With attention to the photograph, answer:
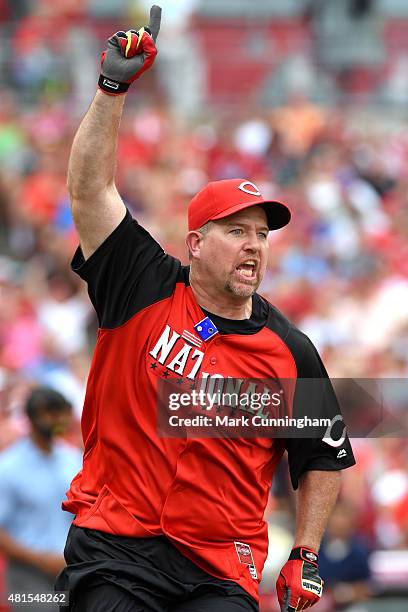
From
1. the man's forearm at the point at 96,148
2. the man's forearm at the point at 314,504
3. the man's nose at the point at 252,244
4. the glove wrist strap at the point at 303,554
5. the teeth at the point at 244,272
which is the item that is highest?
the man's forearm at the point at 96,148

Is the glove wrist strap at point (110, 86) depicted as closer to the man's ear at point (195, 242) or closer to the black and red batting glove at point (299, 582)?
the man's ear at point (195, 242)

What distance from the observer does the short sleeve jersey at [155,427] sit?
498cm

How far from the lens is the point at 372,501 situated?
9.48m

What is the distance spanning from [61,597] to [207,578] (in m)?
0.58

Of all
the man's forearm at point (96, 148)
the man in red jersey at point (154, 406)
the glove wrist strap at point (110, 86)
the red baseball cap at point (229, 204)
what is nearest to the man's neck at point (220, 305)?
the man in red jersey at point (154, 406)

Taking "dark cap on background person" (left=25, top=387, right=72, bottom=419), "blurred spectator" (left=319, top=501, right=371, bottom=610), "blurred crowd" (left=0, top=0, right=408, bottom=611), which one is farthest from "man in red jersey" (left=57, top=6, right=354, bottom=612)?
"blurred spectator" (left=319, top=501, right=371, bottom=610)

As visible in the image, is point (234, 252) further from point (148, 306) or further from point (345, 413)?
point (345, 413)

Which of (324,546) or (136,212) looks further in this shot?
(136,212)

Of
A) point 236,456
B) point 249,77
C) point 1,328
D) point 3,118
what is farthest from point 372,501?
point 249,77

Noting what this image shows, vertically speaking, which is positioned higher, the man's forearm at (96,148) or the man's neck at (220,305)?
the man's forearm at (96,148)

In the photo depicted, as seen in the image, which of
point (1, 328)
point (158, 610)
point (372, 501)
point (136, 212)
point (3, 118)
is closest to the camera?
point (158, 610)

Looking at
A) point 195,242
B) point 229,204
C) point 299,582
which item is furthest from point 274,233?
point 299,582

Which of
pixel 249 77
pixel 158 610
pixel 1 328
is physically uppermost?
pixel 249 77

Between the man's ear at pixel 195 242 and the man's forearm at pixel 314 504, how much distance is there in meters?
Answer: 0.99
